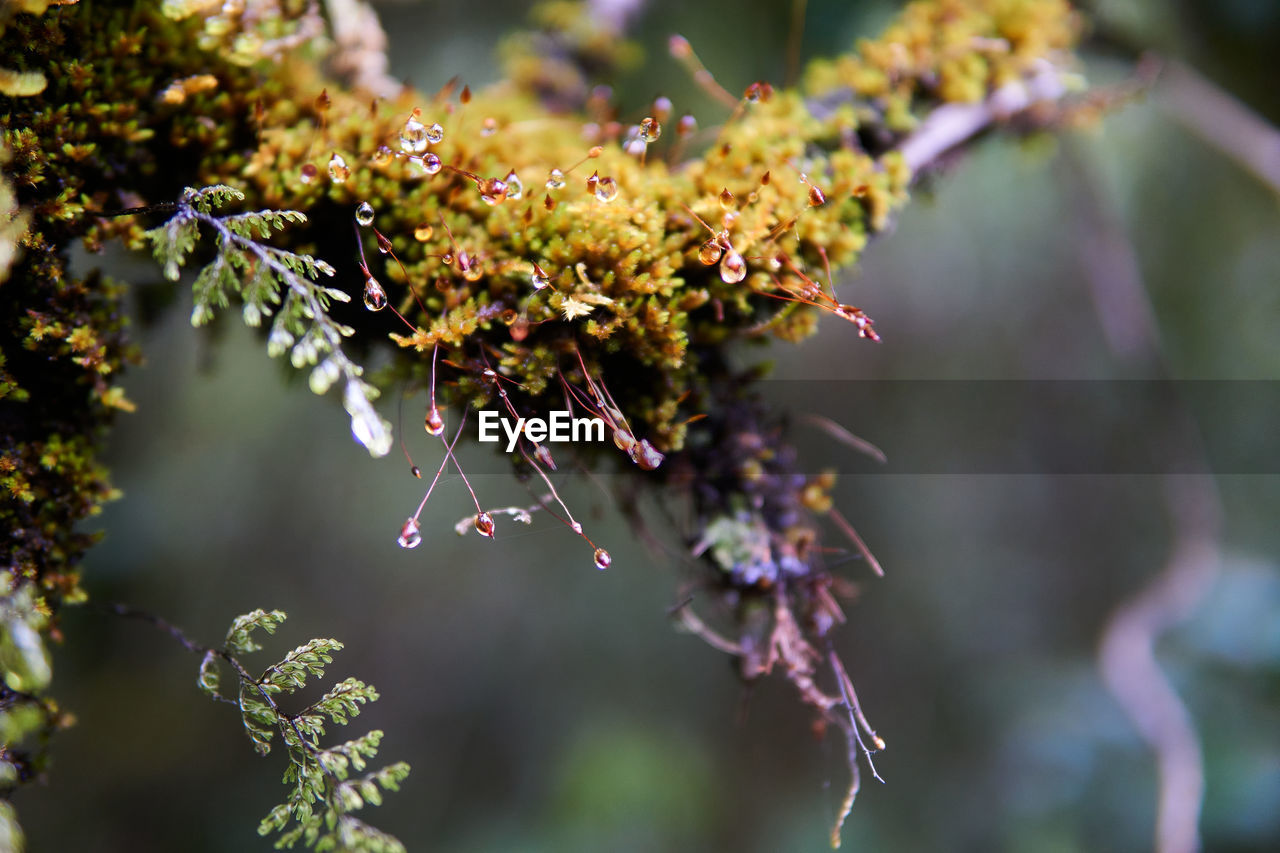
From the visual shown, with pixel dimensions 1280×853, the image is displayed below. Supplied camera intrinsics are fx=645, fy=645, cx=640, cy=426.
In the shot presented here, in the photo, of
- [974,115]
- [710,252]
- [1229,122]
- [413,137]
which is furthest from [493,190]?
[1229,122]

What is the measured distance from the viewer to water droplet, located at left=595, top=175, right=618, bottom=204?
2.38 feet

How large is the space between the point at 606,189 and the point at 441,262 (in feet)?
0.73

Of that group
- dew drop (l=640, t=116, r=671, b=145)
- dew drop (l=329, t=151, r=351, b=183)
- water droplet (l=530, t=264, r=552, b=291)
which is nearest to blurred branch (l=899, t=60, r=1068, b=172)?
dew drop (l=640, t=116, r=671, b=145)

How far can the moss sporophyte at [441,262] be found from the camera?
0.72 m

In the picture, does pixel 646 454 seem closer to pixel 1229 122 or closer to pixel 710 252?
pixel 710 252

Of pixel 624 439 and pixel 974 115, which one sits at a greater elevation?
pixel 974 115

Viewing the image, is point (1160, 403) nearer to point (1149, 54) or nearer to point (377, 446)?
point (1149, 54)

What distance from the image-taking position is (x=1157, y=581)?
1913 millimetres

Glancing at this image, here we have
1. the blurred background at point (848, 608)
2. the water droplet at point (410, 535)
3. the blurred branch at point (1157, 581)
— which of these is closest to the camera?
the water droplet at point (410, 535)

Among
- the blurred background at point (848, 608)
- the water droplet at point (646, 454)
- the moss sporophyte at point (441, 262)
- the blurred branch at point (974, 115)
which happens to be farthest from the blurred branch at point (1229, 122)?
the water droplet at point (646, 454)

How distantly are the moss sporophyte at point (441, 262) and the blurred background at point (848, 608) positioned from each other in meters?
1.12

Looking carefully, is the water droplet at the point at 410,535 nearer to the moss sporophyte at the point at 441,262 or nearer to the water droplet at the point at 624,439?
→ the moss sporophyte at the point at 441,262

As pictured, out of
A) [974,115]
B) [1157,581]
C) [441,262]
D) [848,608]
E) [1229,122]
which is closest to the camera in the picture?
[441,262]

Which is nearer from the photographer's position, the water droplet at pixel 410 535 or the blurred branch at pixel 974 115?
the water droplet at pixel 410 535
